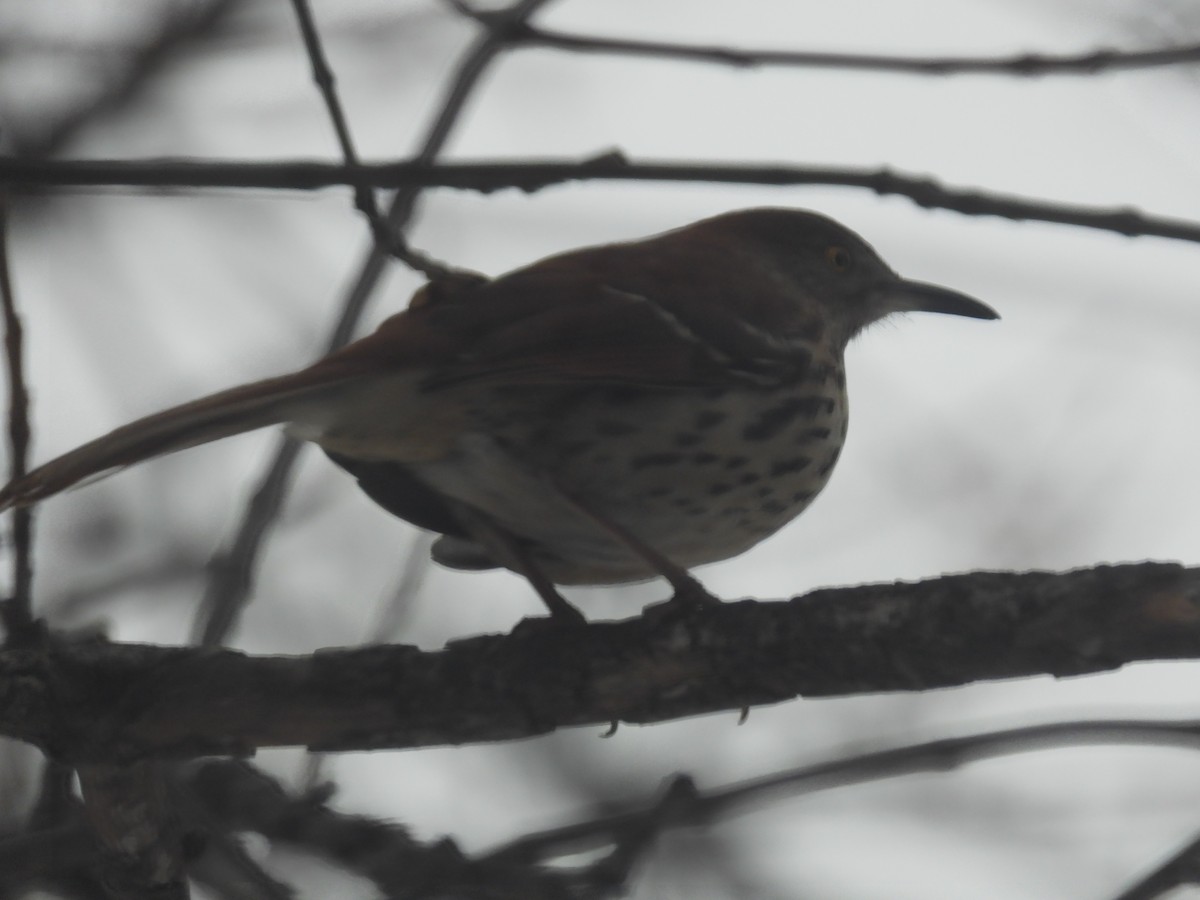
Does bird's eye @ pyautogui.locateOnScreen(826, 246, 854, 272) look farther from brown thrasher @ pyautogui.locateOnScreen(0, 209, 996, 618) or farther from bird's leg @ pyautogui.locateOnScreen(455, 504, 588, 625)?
bird's leg @ pyautogui.locateOnScreen(455, 504, 588, 625)

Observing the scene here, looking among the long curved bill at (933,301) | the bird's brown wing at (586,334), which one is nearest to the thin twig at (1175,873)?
the bird's brown wing at (586,334)

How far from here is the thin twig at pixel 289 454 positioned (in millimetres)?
3133

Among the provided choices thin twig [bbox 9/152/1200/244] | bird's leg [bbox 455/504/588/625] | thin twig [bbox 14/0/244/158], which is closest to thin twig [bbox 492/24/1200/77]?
thin twig [bbox 9/152/1200/244]

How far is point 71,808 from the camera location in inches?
120

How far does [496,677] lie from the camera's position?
9.24 feet

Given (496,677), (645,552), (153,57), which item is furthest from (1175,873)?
(153,57)

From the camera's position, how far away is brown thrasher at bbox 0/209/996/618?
130 inches

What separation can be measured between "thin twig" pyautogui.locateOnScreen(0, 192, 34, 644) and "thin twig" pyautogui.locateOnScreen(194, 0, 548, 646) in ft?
2.08

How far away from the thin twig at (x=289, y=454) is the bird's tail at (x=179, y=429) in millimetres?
312

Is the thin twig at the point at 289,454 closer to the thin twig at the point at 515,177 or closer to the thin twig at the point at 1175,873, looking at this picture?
the thin twig at the point at 515,177

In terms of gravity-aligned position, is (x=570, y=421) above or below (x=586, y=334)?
below

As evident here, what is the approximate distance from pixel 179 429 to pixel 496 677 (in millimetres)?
841

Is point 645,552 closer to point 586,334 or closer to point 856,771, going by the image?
point 586,334

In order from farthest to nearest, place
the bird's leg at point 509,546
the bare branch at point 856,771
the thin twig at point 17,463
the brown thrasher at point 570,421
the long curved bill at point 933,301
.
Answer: the long curved bill at point 933,301 < the bird's leg at point 509,546 < the brown thrasher at point 570,421 < the thin twig at point 17,463 < the bare branch at point 856,771
